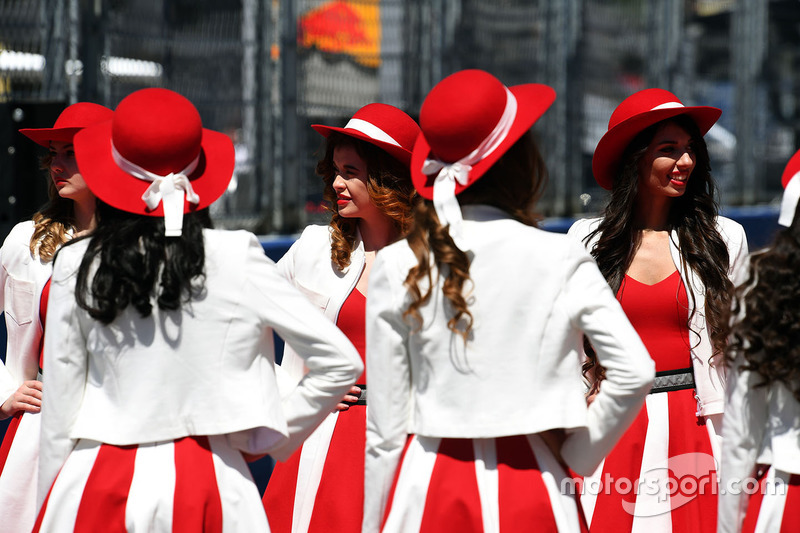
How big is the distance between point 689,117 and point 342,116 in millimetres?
3303

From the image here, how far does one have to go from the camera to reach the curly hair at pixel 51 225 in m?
3.81

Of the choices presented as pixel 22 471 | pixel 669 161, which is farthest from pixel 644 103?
pixel 22 471

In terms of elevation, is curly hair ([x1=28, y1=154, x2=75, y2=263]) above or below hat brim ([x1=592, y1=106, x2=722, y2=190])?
below

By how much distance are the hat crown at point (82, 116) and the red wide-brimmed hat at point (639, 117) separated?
6.32ft

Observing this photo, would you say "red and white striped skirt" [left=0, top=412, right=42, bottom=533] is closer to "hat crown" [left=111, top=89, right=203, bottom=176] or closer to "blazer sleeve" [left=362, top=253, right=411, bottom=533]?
"hat crown" [left=111, top=89, right=203, bottom=176]

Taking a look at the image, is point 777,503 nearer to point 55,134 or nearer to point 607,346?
point 607,346

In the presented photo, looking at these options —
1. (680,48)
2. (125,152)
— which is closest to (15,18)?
(125,152)

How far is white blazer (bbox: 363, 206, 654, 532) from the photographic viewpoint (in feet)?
8.06

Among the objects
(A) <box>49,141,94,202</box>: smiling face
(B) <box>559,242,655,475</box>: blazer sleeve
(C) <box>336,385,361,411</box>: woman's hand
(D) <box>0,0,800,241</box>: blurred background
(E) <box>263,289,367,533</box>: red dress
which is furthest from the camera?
(D) <box>0,0,800,241</box>: blurred background

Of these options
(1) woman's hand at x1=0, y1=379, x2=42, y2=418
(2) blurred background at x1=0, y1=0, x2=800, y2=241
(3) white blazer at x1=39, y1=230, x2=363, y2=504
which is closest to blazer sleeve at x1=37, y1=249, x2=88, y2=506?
(3) white blazer at x1=39, y1=230, x2=363, y2=504

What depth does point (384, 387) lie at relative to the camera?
2.53 meters

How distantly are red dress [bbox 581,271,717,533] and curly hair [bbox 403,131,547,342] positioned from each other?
1.18m

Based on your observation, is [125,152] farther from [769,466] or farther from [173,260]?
[769,466]

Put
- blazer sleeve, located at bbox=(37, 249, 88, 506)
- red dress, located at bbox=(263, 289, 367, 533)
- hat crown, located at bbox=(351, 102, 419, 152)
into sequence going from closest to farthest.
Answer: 1. blazer sleeve, located at bbox=(37, 249, 88, 506)
2. red dress, located at bbox=(263, 289, 367, 533)
3. hat crown, located at bbox=(351, 102, 419, 152)
